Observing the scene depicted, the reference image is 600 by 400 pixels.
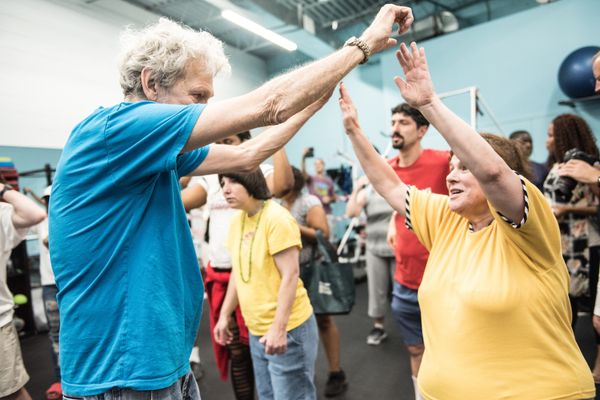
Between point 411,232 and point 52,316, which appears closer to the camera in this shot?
point 411,232

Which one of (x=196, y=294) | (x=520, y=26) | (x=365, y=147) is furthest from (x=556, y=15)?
(x=196, y=294)

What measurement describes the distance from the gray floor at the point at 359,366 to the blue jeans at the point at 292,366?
1101 mm

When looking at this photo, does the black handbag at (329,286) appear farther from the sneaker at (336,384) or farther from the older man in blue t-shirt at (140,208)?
the older man in blue t-shirt at (140,208)

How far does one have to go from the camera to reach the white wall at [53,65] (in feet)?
17.2

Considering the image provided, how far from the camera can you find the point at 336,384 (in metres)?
2.85

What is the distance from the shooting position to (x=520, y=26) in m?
6.67

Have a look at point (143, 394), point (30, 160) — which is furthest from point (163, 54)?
point (30, 160)

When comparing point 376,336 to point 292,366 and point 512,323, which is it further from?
point 512,323

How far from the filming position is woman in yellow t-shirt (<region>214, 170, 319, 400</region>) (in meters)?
1.77

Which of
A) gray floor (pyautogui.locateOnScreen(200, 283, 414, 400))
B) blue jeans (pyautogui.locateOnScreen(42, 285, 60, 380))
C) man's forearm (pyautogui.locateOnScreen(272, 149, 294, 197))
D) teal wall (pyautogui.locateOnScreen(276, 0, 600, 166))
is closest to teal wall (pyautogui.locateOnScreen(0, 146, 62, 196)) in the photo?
blue jeans (pyautogui.locateOnScreen(42, 285, 60, 380))

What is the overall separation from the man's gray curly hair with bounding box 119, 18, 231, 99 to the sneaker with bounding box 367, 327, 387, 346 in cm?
324

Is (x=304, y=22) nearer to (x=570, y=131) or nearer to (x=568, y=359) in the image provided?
(x=570, y=131)

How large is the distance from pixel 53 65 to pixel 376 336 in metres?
5.77

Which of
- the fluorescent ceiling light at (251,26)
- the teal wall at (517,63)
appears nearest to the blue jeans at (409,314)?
the fluorescent ceiling light at (251,26)
